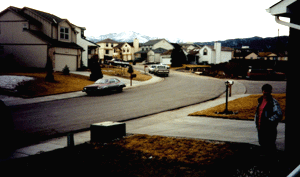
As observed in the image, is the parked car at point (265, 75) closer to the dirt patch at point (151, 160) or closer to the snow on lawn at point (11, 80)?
the snow on lawn at point (11, 80)

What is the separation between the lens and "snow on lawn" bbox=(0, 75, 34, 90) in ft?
74.2

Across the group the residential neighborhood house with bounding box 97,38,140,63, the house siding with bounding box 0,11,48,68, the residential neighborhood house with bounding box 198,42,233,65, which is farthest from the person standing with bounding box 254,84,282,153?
the residential neighborhood house with bounding box 97,38,140,63

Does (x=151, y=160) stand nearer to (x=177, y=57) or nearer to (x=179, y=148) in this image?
(x=179, y=148)

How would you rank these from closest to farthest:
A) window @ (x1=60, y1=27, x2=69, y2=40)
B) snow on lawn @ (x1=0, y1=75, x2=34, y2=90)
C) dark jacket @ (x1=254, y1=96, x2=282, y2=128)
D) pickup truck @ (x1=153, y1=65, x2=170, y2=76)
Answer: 1. dark jacket @ (x1=254, y1=96, x2=282, y2=128)
2. snow on lawn @ (x1=0, y1=75, x2=34, y2=90)
3. window @ (x1=60, y1=27, x2=69, y2=40)
4. pickup truck @ (x1=153, y1=65, x2=170, y2=76)

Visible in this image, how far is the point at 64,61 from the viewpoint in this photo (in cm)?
3588

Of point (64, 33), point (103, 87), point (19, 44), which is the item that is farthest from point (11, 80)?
point (64, 33)

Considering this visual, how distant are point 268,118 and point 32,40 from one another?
33610 millimetres

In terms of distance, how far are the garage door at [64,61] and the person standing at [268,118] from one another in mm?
32254

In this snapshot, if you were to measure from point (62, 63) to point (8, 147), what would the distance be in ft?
94.7

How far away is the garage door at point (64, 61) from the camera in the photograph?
114 feet

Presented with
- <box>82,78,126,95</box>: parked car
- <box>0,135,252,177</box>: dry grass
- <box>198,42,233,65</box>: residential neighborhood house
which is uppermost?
<box>198,42,233,65</box>: residential neighborhood house

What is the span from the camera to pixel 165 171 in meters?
5.77

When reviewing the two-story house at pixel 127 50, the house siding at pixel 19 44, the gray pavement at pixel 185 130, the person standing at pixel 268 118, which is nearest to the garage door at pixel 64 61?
the house siding at pixel 19 44

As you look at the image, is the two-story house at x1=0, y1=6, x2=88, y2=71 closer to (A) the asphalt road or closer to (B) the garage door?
(B) the garage door
